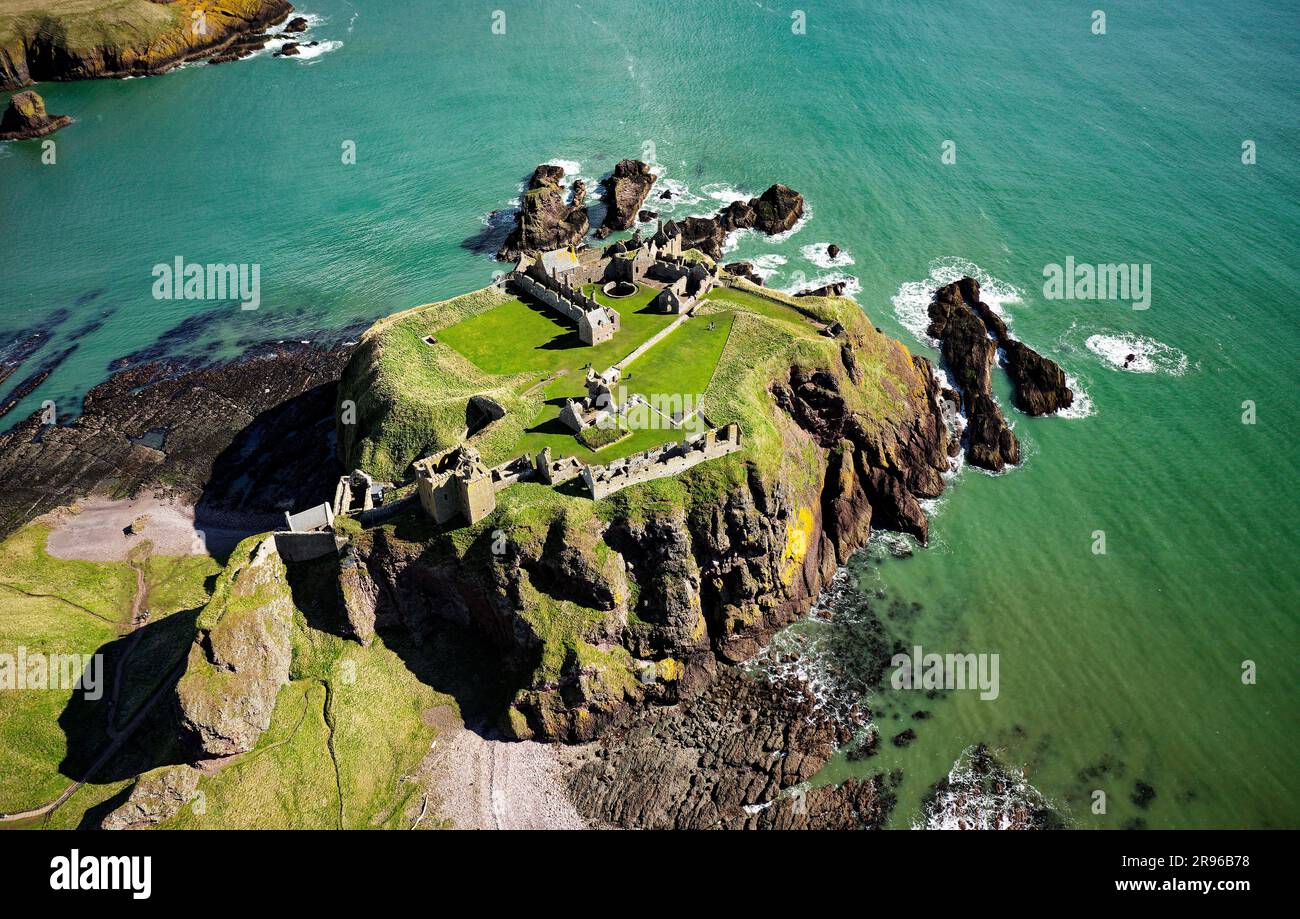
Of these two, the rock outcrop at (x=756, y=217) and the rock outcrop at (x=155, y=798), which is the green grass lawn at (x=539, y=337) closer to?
the rock outcrop at (x=756, y=217)

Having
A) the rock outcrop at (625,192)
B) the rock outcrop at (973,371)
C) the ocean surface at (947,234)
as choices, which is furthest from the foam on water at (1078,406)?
the rock outcrop at (625,192)

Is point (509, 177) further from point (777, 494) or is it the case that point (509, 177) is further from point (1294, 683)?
point (1294, 683)

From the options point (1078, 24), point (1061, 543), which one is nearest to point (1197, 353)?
point (1061, 543)

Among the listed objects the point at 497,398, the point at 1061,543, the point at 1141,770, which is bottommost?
the point at 1141,770

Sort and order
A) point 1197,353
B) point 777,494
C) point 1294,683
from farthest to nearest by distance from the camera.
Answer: point 1197,353
point 777,494
point 1294,683

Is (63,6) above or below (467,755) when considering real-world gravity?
above

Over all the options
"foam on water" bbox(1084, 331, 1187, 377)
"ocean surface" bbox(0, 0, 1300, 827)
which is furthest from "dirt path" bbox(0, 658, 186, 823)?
"foam on water" bbox(1084, 331, 1187, 377)

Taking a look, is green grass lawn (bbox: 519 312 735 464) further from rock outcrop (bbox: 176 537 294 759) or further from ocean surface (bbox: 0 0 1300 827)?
rock outcrop (bbox: 176 537 294 759)
